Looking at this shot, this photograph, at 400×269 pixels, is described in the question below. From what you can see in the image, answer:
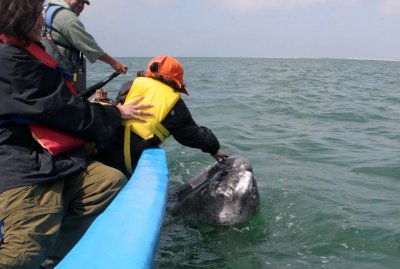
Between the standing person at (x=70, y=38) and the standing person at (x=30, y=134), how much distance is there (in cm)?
→ 209

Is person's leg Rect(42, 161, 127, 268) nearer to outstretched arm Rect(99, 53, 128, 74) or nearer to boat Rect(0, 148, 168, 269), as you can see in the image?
boat Rect(0, 148, 168, 269)

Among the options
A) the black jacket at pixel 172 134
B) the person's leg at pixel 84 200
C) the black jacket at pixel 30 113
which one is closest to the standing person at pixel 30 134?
the black jacket at pixel 30 113

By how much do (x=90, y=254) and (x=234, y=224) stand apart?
9.15 ft

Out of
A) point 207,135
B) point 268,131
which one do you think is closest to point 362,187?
point 207,135

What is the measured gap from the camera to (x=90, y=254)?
2.18 m

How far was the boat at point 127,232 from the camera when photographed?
214 centimetres

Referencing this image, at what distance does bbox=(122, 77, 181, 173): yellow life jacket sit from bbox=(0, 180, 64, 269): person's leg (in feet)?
4.19

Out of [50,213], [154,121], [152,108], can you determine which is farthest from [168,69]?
[50,213]

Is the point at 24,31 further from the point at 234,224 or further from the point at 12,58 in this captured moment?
the point at 234,224

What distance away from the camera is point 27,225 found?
260 cm

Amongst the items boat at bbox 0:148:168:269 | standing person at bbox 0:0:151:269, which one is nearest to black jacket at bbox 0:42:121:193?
standing person at bbox 0:0:151:269

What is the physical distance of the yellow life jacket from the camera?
3955 mm

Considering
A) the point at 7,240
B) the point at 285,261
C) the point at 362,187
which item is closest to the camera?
the point at 7,240

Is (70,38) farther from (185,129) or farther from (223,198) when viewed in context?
(223,198)
